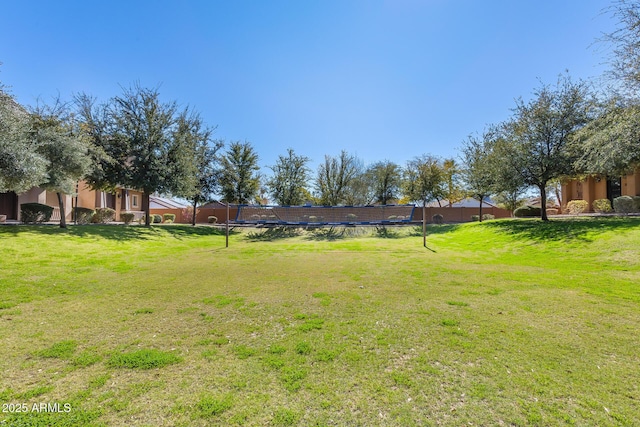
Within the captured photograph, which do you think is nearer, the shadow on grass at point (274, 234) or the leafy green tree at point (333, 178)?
the shadow on grass at point (274, 234)

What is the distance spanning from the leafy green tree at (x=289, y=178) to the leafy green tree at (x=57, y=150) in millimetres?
15288

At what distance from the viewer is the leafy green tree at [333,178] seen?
28672 millimetres

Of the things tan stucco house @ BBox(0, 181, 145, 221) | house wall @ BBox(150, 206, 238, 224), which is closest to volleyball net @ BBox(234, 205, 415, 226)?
tan stucco house @ BBox(0, 181, 145, 221)

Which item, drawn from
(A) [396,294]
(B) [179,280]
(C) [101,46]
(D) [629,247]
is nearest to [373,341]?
(A) [396,294]

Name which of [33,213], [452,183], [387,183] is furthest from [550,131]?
[33,213]

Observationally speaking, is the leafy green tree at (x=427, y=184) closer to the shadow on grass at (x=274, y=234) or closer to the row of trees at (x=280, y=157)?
the row of trees at (x=280, y=157)

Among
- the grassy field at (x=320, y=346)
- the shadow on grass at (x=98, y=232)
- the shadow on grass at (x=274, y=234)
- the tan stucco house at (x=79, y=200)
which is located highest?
the tan stucco house at (x=79, y=200)

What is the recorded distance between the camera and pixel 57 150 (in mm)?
11273

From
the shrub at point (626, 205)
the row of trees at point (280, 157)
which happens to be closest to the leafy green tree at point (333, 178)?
the row of trees at point (280, 157)

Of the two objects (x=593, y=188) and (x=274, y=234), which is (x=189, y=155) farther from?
(x=593, y=188)

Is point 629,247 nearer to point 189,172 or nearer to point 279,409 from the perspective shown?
point 279,409

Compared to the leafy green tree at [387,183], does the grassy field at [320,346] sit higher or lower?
lower

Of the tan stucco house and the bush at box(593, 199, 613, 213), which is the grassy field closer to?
the tan stucco house

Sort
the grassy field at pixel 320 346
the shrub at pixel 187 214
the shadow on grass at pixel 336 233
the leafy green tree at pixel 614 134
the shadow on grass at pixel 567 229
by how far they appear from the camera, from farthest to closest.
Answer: the shrub at pixel 187 214, the shadow on grass at pixel 336 233, the shadow on grass at pixel 567 229, the leafy green tree at pixel 614 134, the grassy field at pixel 320 346
